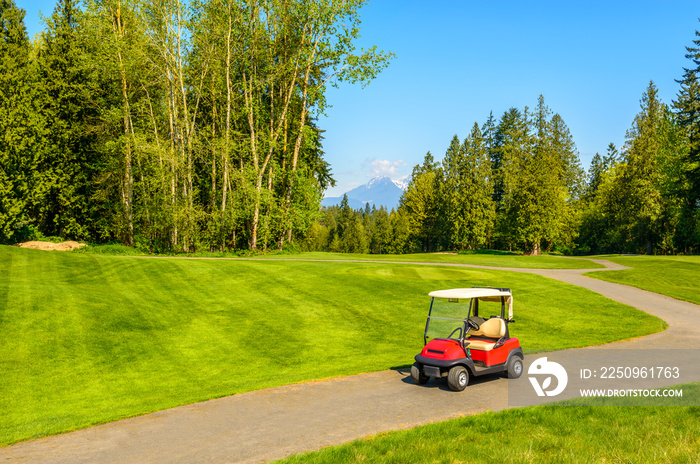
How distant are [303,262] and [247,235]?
1037 centimetres

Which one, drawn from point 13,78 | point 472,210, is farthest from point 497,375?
point 472,210

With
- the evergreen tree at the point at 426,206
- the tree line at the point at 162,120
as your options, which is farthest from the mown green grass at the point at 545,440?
the evergreen tree at the point at 426,206

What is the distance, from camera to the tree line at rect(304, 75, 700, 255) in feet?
175

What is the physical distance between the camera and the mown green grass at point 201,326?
11094 millimetres

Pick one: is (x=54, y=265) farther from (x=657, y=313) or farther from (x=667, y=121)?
(x=667, y=121)

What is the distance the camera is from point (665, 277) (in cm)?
3019

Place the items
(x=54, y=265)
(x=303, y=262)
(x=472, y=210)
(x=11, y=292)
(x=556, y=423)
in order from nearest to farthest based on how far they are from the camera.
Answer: (x=556, y=423) < (x=11, y=292) < (x=54, y=265) < (x=303, y=262) < (x=472, y=210)

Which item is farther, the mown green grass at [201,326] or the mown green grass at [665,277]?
the mown green grass at [665,277]

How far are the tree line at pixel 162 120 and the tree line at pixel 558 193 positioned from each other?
29.1 meters

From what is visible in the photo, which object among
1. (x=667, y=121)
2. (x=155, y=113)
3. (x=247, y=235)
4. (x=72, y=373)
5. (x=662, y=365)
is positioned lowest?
(x=72, y=373)

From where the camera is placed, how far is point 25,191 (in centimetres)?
3541

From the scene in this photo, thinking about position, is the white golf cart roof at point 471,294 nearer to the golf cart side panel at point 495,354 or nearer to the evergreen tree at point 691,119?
the golf cart side panel at point 495,354

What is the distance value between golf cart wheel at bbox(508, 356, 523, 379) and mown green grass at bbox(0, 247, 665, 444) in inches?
123

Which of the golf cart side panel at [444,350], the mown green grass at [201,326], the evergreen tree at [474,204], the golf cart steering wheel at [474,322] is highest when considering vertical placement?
the evergreen tree at [474,204]
